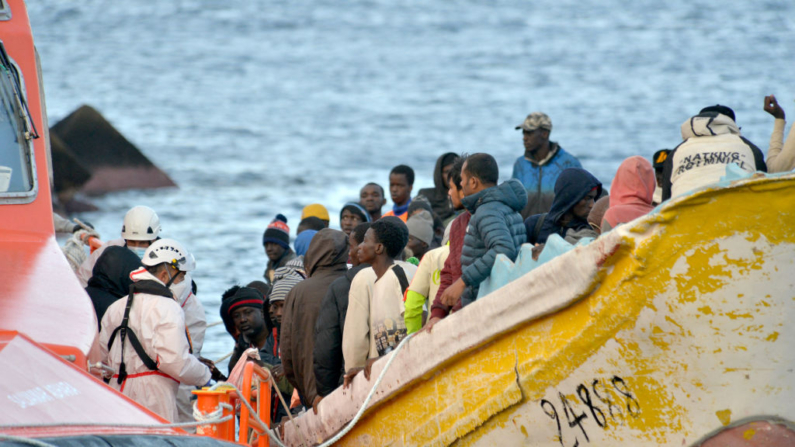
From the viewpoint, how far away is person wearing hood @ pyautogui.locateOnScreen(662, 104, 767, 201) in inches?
194

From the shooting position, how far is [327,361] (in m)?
6.14

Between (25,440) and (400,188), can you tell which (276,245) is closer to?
(400,188)

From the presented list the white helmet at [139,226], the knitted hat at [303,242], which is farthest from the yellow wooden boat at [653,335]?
the knitted hat at [303,242]

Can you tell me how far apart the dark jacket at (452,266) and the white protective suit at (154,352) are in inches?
69.1

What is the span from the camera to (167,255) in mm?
6699

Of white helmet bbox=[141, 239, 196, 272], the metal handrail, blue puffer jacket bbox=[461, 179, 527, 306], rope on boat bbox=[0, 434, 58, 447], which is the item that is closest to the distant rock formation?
white helmet bbox=[141, 239, 196, 272]

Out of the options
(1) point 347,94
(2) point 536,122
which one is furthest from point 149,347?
(1) point 347,94

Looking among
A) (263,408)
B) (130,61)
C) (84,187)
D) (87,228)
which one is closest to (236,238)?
(84,187)

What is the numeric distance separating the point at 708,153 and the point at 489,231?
45.3 inches

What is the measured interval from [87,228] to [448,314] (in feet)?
19.4

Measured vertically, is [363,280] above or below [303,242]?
above

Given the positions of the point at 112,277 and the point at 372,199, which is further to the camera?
the point at 372,199

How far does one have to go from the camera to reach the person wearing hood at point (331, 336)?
6141 mm

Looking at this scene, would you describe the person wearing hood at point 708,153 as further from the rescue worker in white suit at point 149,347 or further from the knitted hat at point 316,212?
the knitted hat at point 316,212
